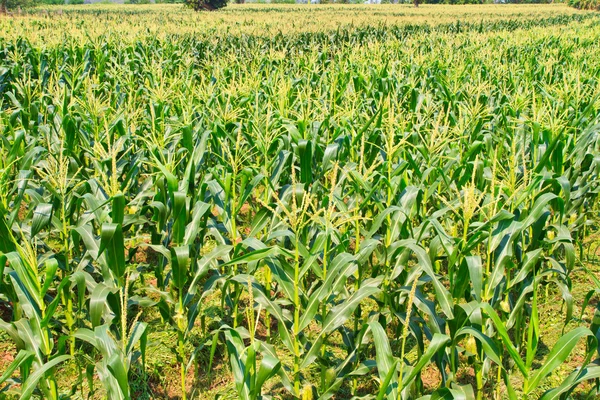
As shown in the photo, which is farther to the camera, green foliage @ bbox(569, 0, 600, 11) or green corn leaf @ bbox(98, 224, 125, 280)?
green foliage @ bbox(569, 0, 600, 11)

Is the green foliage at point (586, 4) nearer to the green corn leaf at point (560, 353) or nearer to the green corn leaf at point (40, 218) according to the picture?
the green corn leaf at point (560, 353)

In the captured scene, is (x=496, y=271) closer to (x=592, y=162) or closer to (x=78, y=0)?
(x=592, y=162)

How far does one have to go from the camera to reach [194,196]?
457cm

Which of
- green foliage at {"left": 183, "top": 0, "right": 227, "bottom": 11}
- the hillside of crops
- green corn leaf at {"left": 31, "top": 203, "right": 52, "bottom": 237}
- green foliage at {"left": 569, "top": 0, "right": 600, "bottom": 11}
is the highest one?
green foliage at {"left": 183, "top": 0, "right": 227, "bottom": 11}

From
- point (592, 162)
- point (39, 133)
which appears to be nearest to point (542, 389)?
point (592, 162)

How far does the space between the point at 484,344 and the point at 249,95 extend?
19.4 feet

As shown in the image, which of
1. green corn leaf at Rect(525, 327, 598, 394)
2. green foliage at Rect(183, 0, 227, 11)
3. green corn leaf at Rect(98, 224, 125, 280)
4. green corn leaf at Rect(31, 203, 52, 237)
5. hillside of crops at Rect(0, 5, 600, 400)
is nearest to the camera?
green corn leaf at Rect(525, 327, 598, 394)

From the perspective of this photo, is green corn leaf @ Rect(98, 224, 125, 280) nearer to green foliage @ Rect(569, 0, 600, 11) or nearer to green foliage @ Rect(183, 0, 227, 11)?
green foliage @ Rect(183, 0, 227, 11)

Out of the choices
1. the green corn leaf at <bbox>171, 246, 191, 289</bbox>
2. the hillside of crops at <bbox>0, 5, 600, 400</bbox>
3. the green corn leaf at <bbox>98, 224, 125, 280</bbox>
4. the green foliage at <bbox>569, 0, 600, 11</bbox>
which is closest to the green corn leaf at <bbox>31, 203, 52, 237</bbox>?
the hillside of crops at <bbox>0, 5, 600, 400</bbox>

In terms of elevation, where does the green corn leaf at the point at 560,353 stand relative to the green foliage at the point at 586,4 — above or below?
below

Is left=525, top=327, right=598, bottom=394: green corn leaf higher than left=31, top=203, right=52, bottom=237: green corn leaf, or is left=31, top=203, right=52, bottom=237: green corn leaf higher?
left=31, top=203, right=52, bottom=237: green corn leaf

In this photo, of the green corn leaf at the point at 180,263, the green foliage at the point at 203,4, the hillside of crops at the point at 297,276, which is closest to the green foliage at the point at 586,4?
the green foliage at the point at 203,4

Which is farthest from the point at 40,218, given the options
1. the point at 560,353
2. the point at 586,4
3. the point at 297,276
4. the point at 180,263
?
the point at 586,4

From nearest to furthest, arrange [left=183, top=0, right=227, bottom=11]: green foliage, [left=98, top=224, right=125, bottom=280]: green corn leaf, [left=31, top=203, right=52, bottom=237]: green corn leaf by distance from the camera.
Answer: [left=98, top=224, right=125, bottom=280]: green corn leaf < [left=31, top=203, right=52, bottom=237]: green corn leaf < [left=183, top=0, right=227, bottom=11]: green foliage
